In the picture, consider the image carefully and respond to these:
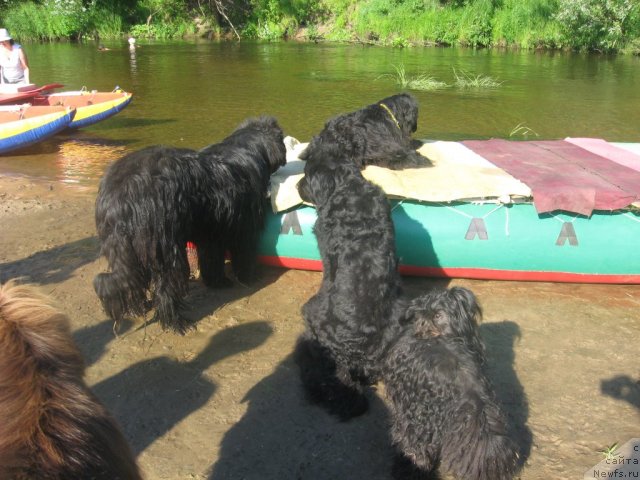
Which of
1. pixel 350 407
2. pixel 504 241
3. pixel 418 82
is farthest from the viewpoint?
pixel 418 82

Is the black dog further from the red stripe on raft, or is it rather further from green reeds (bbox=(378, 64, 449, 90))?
green reeds (bbox=(378, 64, 449, 90))

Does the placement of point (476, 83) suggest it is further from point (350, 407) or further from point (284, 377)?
point (350, 407)

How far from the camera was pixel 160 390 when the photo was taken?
3793mm

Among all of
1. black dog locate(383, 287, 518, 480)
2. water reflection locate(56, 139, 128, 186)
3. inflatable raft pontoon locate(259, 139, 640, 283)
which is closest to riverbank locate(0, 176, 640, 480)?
inflatable raft pontoon locate(259, 139, 640, 283)

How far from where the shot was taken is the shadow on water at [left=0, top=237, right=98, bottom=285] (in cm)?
521

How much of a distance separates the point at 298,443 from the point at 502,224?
2.76m

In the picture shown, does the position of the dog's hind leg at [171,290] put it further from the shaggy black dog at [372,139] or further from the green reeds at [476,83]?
the green reeds at [476,83]

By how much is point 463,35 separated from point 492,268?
2545cm

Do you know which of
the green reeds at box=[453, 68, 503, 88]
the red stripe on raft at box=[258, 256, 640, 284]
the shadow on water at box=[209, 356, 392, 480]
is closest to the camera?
the shadow on water at box=[209, 356, 392, 480]

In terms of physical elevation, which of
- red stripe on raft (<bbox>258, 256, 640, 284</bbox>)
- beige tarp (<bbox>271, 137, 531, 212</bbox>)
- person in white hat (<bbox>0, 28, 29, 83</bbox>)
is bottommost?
red stripe on raft (<bbox>258, 256, 640, 284</bbox>)

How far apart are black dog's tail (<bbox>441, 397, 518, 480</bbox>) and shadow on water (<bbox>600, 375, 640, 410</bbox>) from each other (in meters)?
1.46

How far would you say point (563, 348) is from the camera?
4.25 m

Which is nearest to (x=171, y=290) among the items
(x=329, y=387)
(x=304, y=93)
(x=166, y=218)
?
(x=166, y=218)

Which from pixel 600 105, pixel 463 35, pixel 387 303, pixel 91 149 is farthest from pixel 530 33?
pixel 387 303
